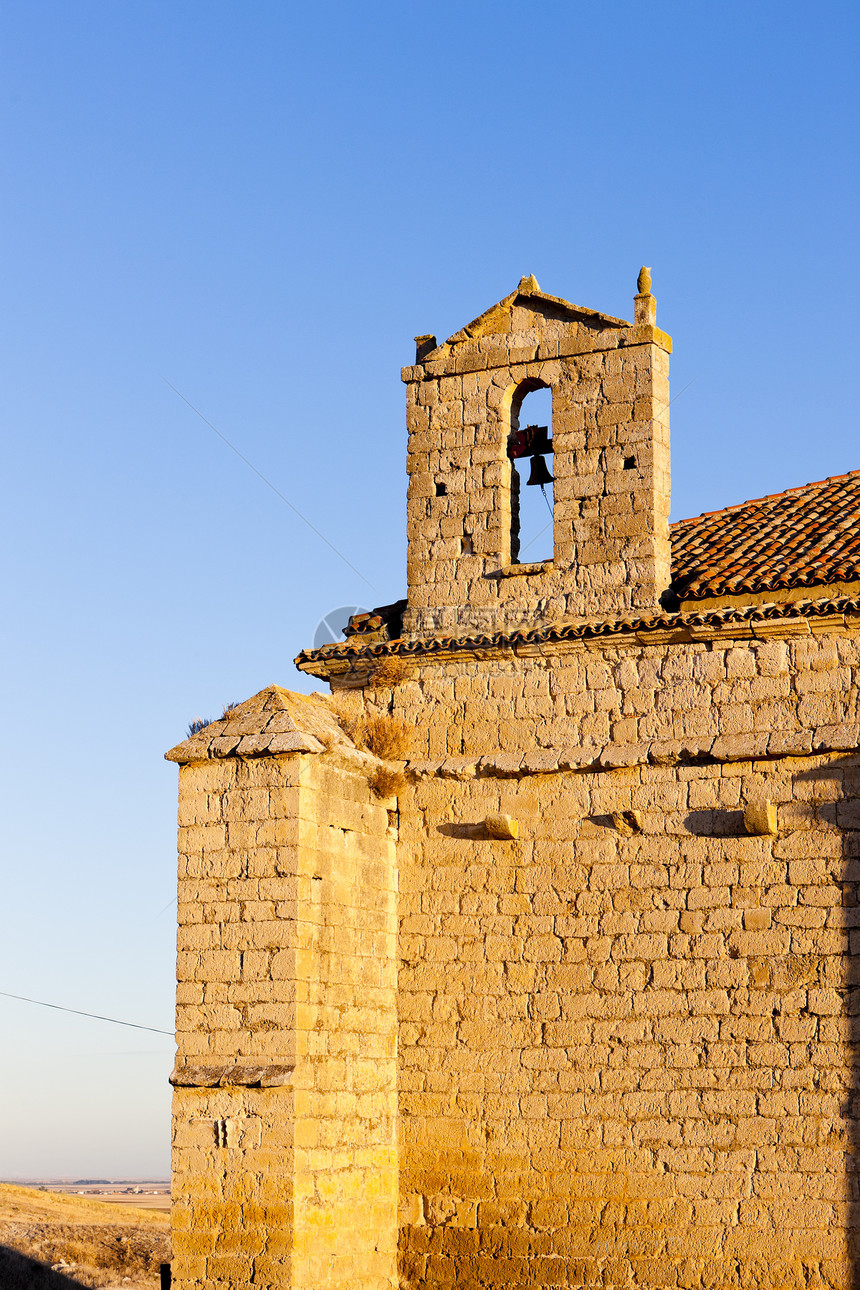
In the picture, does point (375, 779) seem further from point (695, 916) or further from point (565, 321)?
point (565, 321)

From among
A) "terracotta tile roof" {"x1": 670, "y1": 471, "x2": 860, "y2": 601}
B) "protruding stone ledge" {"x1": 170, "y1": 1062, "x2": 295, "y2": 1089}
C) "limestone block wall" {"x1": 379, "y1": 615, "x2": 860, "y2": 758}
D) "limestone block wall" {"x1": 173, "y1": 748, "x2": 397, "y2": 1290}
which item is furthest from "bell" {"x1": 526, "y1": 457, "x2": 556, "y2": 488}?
"protruding stone ledge" {"x1": 170, "y1": 1062, "x2": 295, "y2": 1089}

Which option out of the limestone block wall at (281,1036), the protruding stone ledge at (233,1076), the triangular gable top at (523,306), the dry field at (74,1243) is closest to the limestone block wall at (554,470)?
the triangular gable top at (523,306)

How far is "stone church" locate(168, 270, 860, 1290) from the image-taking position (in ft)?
33.0

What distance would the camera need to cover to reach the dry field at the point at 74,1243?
1723cm

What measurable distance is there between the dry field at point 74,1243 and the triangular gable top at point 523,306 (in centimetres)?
1068

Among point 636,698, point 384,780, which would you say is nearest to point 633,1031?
point 636,698

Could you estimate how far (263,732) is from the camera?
35.1 feet

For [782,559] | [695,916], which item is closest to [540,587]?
[782,559]

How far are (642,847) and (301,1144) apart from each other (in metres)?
3.01

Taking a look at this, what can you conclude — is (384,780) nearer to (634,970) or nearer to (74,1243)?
(634,970)

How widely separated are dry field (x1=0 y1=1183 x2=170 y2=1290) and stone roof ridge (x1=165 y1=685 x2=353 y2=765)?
8504 mm

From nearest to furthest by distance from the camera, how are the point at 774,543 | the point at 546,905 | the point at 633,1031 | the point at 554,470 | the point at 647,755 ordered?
the point at 633,1031
the point at 647,755
the point at 546,905
the point at 554,470
the point at 774,543

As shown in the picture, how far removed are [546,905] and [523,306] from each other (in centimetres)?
458

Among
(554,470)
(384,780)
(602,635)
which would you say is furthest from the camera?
(554,470)
